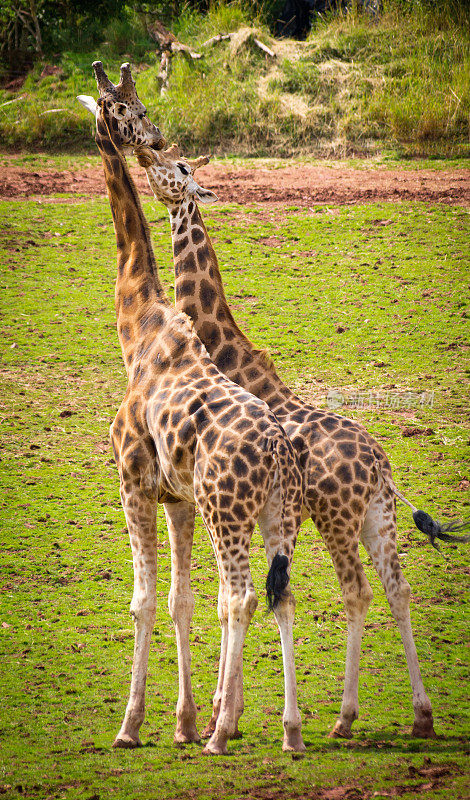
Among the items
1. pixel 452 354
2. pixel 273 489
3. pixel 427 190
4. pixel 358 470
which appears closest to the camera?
pixel 273 489

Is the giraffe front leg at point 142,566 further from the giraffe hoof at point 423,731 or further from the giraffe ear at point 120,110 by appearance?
the giraffe ear at point 120,110

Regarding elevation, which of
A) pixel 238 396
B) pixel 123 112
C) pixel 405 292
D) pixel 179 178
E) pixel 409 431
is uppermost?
pixel 123 112

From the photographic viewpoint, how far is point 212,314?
7.03 metres

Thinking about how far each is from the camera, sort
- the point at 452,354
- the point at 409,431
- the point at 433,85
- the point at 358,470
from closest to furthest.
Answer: the point at 358,470, the point at 409,431, the point at 452,354, the point at 433,85

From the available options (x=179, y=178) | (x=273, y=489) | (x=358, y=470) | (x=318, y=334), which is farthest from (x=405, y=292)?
(x=273, y=489)

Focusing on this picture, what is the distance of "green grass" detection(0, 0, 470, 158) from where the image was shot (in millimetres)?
18312

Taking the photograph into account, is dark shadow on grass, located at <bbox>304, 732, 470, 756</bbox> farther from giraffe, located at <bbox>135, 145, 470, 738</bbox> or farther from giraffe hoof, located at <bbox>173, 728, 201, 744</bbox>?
giraffe hoof, located at <bbox>173, 728, 201, 744</bbox>

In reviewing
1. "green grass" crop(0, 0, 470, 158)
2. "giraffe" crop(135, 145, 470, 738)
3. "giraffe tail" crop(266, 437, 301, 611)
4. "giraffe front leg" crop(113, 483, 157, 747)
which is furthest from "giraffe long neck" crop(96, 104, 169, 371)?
"green grass" crop(0, 0, 470, 158)

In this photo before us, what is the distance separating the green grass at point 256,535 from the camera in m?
5.07

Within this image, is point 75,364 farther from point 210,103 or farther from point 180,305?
point 210,103

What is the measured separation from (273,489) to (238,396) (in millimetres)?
664

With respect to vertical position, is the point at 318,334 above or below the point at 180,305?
below

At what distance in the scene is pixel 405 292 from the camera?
1331 centimetres

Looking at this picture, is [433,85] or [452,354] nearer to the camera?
[452,354]
